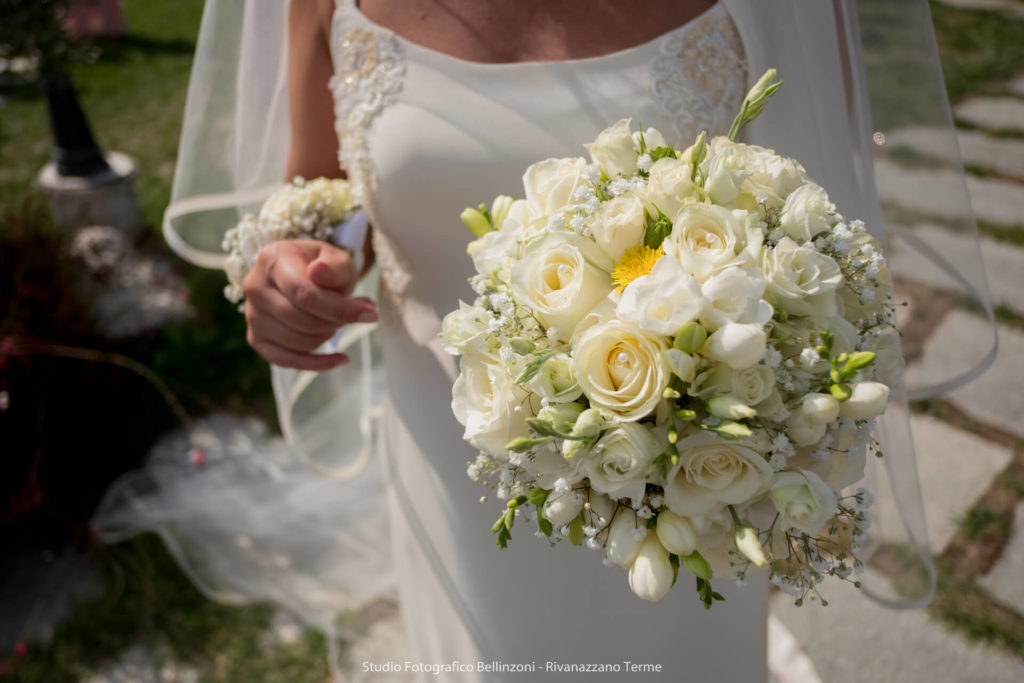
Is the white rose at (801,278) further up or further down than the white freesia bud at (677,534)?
further up

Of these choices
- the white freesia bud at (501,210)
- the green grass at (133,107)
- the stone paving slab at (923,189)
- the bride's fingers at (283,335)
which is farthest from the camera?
the green grass at (133,107)

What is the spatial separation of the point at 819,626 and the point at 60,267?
3.49m

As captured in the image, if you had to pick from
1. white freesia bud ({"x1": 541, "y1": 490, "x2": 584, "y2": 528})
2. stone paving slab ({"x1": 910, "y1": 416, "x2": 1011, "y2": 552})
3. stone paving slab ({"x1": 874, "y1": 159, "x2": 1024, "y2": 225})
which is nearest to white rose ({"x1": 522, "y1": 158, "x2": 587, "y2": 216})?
white freesia bud ({"x1": 541, "y1": 490, "x2": 584, "y2": 528})

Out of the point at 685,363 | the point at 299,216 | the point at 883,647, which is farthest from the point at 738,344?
the point at 883,647

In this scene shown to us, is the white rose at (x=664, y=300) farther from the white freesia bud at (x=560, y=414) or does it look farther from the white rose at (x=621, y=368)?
the white freesia bud at (x=560, y=414)

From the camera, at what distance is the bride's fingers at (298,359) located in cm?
154

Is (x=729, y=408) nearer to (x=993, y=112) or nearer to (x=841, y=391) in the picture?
(x=841, y=391)

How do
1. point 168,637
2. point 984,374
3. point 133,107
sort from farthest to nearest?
point 133,107 < point 984,374 < point 168,637

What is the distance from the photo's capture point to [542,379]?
0.89 m

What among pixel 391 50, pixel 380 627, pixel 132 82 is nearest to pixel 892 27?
pixel 391 50

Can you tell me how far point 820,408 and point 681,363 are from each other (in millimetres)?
158

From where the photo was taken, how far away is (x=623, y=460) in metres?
0.86

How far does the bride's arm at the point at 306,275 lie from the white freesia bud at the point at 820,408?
859 mm

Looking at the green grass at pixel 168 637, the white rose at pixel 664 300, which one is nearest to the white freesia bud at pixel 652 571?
the white rose at pixel 664 300
